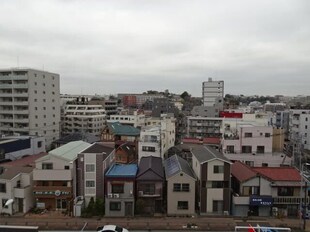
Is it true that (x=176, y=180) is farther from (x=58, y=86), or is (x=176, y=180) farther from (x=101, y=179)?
(x=58, y=86)

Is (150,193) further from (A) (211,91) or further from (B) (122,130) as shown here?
(A) (211,91)

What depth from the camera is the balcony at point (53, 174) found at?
28906mm

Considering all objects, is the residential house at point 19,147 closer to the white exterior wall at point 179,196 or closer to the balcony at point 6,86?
the balcony at point 6,86

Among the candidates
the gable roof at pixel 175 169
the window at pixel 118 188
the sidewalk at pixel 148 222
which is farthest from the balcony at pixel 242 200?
the window at pixel 118 188


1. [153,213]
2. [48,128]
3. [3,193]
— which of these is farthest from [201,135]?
[3,193]

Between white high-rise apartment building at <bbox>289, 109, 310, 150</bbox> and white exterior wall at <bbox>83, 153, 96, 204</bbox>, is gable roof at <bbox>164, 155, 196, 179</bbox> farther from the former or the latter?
white high-rise apartment building at <bbox>289, 109, 310, 150</bbox>

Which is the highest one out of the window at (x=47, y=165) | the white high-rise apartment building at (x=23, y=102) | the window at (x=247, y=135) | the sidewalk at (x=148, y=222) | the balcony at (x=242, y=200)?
the white high-rise apartment building at (x=23, y=102)

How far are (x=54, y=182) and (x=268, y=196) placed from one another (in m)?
20.9

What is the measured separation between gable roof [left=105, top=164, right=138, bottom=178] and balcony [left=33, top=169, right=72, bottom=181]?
4.09m

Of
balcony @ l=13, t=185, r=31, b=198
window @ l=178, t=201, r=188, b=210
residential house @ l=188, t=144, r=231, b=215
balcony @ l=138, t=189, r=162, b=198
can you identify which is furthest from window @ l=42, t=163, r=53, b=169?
residential house @ l=188, t=144, r=231, b=215

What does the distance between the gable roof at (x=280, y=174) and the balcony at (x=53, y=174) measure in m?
19.0

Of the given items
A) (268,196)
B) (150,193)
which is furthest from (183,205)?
Result: (268,196)

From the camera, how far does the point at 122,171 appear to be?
30.1 meters

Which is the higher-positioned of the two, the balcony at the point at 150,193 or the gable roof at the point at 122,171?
the gable roof at the point at 122,171
